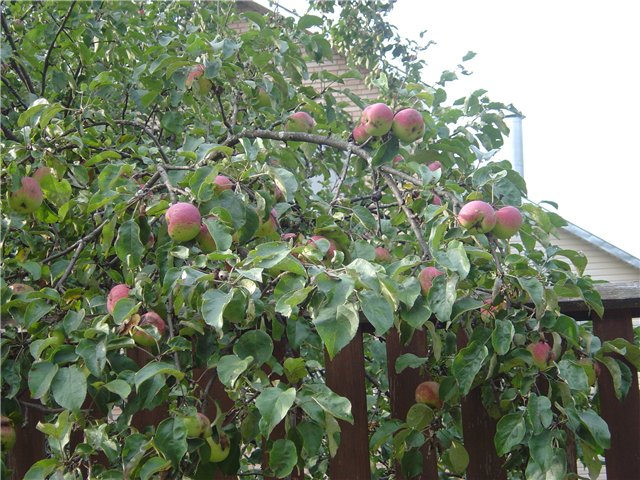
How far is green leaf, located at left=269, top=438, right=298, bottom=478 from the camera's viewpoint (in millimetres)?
1271

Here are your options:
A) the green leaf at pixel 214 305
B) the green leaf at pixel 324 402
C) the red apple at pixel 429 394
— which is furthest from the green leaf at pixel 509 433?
the green leaf at pixel 214 305

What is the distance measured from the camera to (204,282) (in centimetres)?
132

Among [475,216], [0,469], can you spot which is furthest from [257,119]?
[0,469]

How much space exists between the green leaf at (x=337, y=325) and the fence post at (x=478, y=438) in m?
0.54

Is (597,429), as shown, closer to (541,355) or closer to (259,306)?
(541,355)

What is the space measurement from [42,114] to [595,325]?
50.0 inches

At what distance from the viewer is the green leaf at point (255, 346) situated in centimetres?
133

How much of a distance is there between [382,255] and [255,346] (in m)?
0.51

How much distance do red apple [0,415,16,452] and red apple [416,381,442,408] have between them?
80 centimetres

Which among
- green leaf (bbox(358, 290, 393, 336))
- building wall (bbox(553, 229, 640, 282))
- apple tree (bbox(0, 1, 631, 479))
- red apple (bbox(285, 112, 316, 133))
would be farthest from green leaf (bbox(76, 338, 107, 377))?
building wall (bbox(553, 229, 640, 282))

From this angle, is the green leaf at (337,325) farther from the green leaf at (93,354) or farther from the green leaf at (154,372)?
the green leaf at (93,354)

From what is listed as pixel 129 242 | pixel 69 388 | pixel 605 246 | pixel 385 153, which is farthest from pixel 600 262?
pixel 69 388

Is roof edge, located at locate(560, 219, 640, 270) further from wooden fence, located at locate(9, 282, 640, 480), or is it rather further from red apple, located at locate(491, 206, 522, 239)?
red apple, located at locate(491, 206, 522, 239)

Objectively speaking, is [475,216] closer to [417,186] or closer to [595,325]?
[417,186]
